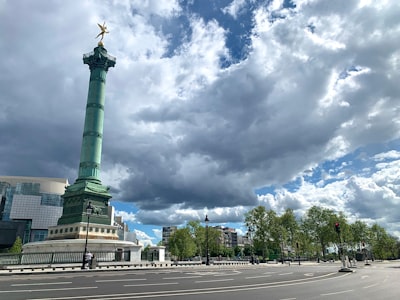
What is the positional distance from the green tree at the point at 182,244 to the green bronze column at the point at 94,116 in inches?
1430

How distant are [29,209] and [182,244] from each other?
232 ft

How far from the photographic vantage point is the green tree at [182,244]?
295ft

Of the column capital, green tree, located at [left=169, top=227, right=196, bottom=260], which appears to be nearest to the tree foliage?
green tree, located at [left=169, top=227, right=196, bottom=260]

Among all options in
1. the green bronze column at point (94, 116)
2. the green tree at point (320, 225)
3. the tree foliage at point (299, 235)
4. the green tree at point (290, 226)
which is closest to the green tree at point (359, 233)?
the tree foliage at point (299, 235)

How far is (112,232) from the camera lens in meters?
62.8

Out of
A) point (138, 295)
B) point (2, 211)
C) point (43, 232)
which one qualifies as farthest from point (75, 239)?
point (2, 211)

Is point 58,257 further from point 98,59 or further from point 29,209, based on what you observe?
point 29,209

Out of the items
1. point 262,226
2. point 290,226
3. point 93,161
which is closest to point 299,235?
point 290,226

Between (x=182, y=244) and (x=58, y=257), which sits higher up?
(x=182, y=244)

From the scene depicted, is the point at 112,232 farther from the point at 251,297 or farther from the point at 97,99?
the point at 251,297

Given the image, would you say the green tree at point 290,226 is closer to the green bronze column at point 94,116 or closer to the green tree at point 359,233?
the green tree at point 359,233

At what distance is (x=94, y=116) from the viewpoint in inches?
2815

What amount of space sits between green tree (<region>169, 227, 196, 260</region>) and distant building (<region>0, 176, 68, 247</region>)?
192 ft

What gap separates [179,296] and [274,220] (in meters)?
69.3
